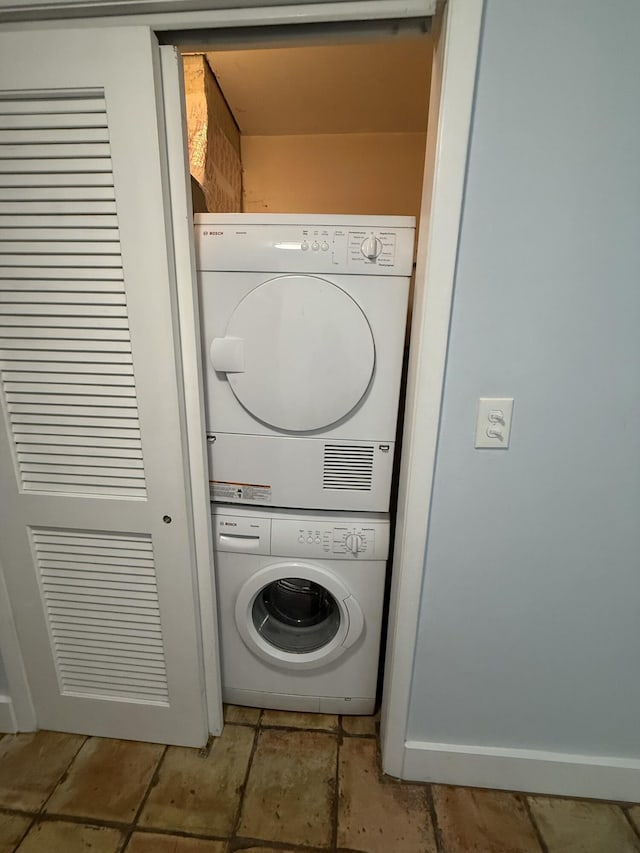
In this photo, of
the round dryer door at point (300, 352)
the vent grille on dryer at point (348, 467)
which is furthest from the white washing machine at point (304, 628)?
the round dryer door at point (300, 352)

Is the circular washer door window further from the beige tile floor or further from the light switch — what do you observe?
the light switch

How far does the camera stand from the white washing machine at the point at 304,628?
1123 mm

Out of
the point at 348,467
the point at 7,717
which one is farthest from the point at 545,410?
the point at 7,717

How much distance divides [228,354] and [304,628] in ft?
3.52

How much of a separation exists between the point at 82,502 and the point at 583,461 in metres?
1.36

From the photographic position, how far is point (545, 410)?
2.76 ft

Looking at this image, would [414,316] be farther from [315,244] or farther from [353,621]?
[353,621]

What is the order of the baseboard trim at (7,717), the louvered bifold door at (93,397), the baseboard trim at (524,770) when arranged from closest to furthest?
the louvered bifold door at (93,397)
the baseboard trim at (524,770)
the baseboard trim at (7,717)

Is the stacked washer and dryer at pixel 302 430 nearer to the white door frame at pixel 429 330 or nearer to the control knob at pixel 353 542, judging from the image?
the control knob at pixel 353 542

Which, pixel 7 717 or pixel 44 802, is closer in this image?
pixel 44 802

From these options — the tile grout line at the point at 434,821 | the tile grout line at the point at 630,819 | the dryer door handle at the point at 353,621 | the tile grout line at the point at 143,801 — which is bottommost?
the tile grout line at the point at 143,801

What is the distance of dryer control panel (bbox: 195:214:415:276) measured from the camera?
948 mm

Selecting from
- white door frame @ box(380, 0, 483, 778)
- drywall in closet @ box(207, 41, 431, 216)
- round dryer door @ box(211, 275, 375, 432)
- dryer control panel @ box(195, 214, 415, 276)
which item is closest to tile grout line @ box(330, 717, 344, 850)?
white door frame @ box(380, 0, 483, 778)

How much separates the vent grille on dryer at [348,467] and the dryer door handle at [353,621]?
1.22 ft
